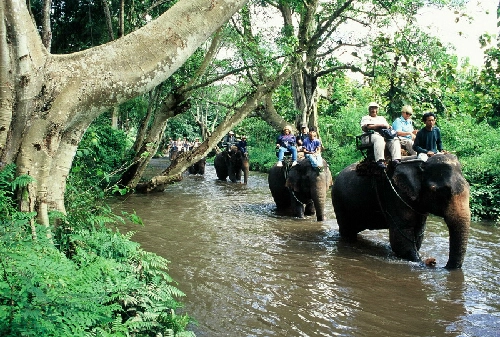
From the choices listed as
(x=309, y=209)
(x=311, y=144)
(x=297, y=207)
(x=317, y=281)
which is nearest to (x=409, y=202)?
(x=317, y=281)

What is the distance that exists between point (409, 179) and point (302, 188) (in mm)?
4332

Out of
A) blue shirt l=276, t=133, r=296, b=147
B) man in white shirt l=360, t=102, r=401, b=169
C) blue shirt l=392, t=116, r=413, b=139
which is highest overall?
blue shirt l=392, t=116, r=413, b=139

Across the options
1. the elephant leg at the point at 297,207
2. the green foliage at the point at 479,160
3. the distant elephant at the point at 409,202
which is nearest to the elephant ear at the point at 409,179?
the distant elephant at the point at 409,202

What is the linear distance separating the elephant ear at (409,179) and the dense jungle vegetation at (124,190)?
2.57 metres

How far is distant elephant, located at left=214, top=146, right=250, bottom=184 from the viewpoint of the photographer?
20766 millimetres

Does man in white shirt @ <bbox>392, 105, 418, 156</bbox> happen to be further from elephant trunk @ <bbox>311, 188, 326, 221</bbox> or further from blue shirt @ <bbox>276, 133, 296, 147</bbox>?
blue shirt @ <bbox>276, 133, 296, 147</bbox>

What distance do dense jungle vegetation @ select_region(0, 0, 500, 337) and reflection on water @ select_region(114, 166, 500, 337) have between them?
0.67 m

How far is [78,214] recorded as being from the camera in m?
5.11

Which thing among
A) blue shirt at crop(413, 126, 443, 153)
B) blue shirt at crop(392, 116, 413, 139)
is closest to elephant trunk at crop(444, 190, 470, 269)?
blue shirt at crop(413, 126, 443, 153)

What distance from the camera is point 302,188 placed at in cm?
1147

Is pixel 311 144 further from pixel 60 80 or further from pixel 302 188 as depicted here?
pixel 60 80

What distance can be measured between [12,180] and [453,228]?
5.61 metres

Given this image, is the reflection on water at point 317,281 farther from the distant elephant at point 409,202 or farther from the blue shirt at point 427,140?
the blue shirt at point 427,140

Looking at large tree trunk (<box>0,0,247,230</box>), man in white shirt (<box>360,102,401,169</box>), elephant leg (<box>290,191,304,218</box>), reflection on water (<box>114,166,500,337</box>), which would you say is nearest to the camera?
large tree trunk (<box>0,0,247,230</box>)
